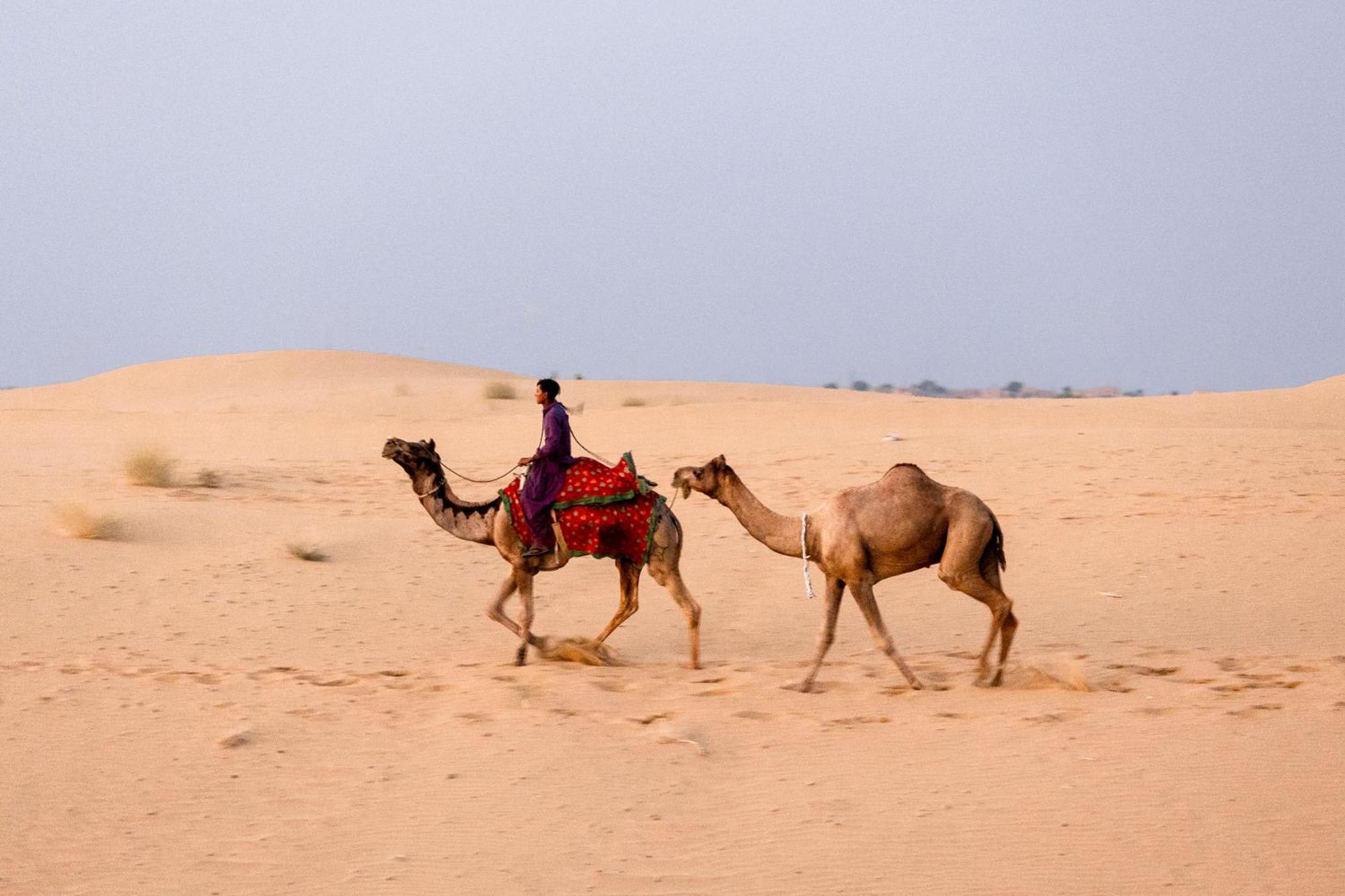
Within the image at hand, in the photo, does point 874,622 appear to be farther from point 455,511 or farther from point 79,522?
point 79,522

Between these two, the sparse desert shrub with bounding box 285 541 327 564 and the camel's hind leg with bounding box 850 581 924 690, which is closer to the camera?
the camel's hind leg with bounding box 850 581 924 690

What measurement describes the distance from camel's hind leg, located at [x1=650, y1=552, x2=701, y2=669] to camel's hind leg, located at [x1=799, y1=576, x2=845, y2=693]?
0.87m

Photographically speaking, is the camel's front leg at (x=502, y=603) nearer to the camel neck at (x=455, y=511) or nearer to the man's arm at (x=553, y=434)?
the camel neck at (x=455, y=511)

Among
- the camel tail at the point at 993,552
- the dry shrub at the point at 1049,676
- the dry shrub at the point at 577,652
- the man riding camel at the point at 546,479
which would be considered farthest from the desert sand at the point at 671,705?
the man riding camel at the point at 546,479

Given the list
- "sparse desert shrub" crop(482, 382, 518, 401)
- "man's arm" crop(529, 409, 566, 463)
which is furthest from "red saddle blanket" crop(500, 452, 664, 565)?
"sparse desert shrub" crop(482, 382, 518, 401)

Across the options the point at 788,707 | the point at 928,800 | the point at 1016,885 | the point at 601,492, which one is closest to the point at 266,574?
the point at 601,492

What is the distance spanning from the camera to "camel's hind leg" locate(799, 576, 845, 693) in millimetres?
9000

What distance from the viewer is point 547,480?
381 inches

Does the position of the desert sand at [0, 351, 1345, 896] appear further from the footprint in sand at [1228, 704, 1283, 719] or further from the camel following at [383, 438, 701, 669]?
the camel following at [383, 438, 701, 669]

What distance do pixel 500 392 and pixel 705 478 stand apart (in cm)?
2392

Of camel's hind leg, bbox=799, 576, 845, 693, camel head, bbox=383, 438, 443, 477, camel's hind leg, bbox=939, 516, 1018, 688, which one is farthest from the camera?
camel head, bbox=383, 438, 443, 477

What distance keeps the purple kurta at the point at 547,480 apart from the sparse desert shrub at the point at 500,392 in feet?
73.3

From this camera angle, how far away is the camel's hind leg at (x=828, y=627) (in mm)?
9000

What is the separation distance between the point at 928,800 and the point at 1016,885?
3.27 feet
